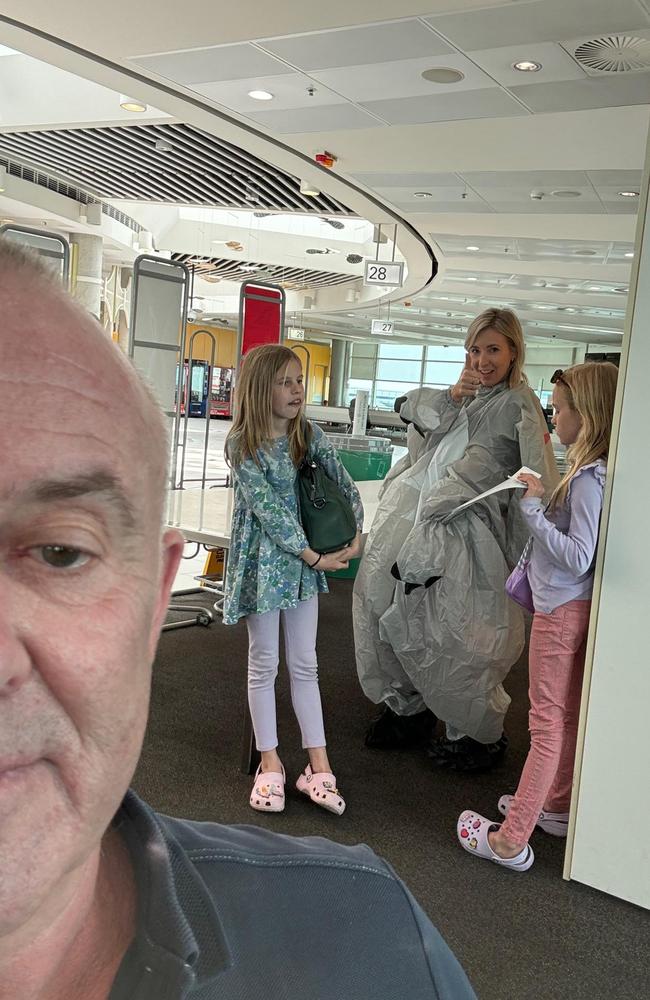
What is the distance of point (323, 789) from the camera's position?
3.08 meters

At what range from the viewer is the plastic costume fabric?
320 cm

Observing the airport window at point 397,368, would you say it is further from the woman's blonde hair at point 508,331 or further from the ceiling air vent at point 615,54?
the woman's blonde hair at point 508,331

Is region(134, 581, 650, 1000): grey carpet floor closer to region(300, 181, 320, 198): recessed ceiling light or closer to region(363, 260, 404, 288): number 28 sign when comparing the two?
region(300, 181, 320, 198): recessed ceiling light

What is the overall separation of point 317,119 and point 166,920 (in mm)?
6208

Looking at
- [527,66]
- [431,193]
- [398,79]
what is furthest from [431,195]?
[527,66]

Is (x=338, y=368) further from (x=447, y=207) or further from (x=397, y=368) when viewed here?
(x=447, y=207)

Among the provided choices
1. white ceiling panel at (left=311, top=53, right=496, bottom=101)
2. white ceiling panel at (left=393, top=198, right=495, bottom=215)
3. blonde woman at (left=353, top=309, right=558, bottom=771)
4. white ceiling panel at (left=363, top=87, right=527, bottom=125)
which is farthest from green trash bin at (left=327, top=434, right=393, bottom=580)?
blonde woman at (left=353, top=309, right=558, bottom=771)

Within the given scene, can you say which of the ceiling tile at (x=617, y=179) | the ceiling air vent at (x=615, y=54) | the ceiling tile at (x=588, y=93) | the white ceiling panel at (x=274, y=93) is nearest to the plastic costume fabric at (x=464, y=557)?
the ceiling air vent at (x=615, y=54)

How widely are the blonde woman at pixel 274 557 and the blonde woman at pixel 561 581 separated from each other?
0.67 metres

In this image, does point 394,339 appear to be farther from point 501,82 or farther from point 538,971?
point 538,971

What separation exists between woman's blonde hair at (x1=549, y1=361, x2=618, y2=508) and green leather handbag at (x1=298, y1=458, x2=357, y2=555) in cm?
77

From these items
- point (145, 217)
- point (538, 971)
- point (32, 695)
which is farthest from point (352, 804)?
point (145, 217)

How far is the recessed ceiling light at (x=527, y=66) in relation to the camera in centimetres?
455

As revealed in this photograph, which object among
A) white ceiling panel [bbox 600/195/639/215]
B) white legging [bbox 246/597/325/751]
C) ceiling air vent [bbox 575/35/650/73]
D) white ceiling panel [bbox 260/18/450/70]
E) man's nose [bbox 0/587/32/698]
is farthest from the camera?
white ceiling panel [bbox 600/195/639/215]
